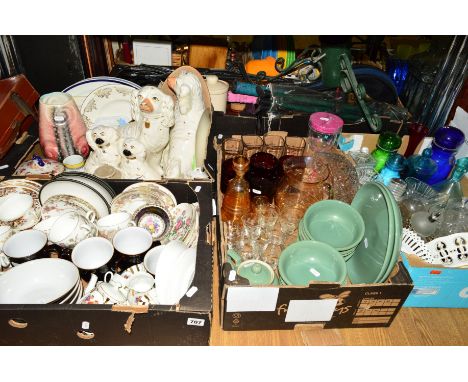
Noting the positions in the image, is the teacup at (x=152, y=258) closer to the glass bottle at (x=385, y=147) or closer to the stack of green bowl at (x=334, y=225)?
the stack of green bowl at (x=334, y=225)

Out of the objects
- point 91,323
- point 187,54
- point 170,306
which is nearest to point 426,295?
point 170,306

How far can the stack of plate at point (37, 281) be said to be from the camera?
3.16ft

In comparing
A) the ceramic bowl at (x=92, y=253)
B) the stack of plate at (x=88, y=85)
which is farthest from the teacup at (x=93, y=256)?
the stack of plate at (x=88, y=85)

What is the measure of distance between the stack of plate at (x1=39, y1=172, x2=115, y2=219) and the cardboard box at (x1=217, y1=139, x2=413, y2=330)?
0.37 m

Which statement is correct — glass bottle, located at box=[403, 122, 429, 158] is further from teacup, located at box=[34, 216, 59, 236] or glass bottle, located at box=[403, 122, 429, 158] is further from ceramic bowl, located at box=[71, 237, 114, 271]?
teacup, located at box=[34, 216, 59, 236]

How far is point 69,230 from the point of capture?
1.01m

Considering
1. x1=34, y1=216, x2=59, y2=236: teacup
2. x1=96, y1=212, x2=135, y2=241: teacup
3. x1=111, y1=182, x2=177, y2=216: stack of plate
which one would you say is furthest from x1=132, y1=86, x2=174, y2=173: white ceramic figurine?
x1=34, y1=216, x2=59, y2=236: teacup

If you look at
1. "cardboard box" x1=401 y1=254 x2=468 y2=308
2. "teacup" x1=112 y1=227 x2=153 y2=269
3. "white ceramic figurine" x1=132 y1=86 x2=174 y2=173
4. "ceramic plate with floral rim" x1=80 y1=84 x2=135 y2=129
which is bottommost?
"cardboard box" x1=401 y1=254 x2=468 y2=308

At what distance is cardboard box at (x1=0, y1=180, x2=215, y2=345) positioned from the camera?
85 centimetres

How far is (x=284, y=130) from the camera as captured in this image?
1.50 meters

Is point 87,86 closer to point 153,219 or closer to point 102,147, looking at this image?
point 102,147

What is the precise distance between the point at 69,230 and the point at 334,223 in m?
0.74

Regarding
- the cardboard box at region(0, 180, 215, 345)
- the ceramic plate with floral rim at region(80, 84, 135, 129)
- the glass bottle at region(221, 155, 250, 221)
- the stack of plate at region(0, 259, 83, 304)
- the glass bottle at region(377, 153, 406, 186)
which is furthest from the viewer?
the ceramic plate with floral rim at region(80, 84, 135, 129)

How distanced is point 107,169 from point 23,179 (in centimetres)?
24
